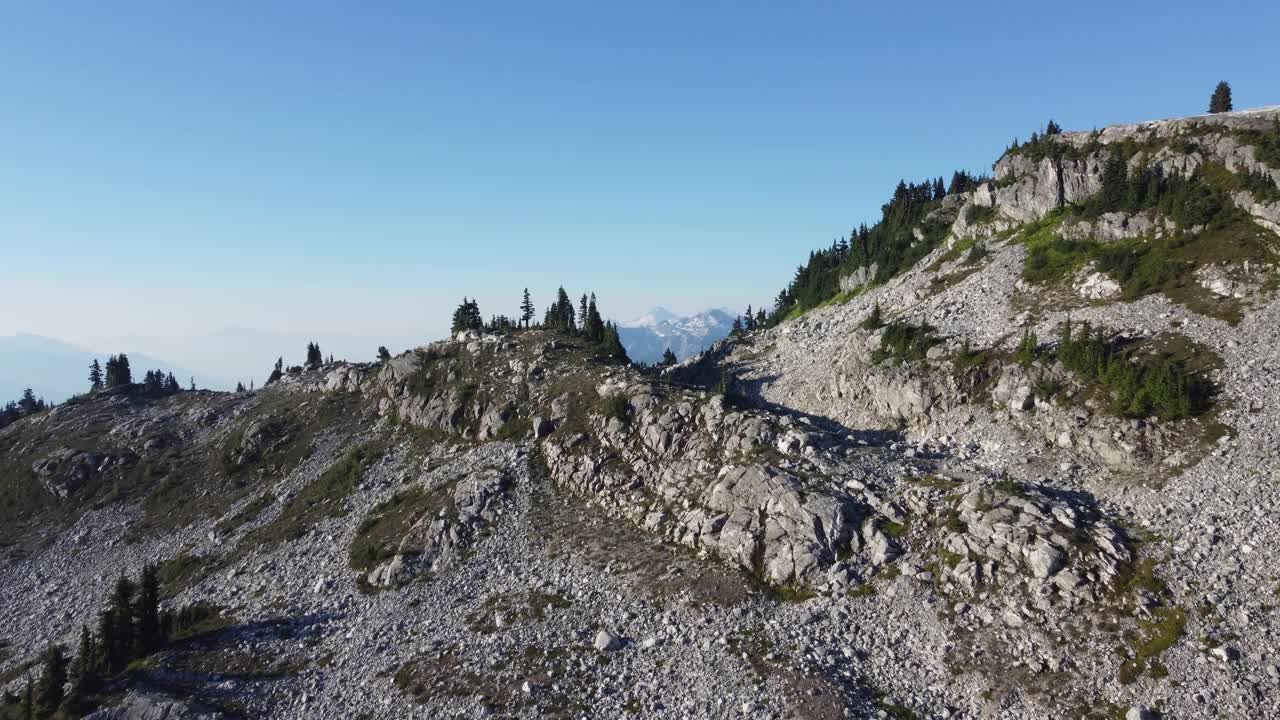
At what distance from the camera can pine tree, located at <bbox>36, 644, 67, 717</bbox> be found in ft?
149

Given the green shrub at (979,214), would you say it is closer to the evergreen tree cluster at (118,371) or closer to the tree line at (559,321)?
the tree line at (559,321)

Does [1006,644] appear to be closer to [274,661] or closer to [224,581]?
[274,661]

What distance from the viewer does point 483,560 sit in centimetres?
5619

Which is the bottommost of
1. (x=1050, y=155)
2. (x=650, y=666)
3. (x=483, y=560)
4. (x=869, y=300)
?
(x=650, y=666)

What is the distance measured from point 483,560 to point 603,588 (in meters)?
13.0

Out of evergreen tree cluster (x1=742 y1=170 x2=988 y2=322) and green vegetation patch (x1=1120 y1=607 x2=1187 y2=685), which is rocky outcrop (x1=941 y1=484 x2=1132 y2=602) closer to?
green vegetation patch (x1=1120 y1=607 x2=1187 y2=685)

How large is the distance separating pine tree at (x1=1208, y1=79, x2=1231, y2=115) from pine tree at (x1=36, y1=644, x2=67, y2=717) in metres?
162

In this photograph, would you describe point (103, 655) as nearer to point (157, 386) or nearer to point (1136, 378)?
point (1136, 378)

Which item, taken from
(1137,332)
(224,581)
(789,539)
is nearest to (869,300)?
(1137,332)

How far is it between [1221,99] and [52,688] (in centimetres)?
16405

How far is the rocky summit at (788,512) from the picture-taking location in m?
37.8

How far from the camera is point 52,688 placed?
46.1m

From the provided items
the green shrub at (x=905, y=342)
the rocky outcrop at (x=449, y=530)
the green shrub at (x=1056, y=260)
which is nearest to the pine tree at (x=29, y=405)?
the rocky outcrop at (x=449, y=530)

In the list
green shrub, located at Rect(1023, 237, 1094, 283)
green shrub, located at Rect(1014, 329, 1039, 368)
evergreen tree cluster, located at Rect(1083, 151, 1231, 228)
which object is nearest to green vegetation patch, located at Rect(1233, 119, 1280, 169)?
evergreen tree cluster, located at Rect(1083, 151, 1231, 228)
